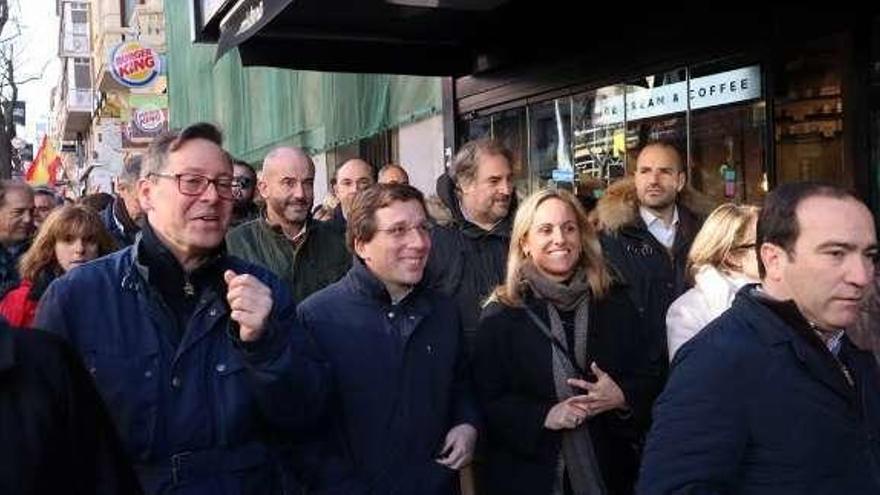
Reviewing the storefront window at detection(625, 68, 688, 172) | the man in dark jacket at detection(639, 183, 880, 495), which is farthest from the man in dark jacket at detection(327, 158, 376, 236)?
the man in dark jacket at detection(639, 183, 880, 495)

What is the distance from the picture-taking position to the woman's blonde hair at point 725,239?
3611 mm

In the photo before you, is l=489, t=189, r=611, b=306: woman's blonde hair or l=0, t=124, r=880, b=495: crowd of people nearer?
l=0, t=124, r=880, b=495: crowd of people

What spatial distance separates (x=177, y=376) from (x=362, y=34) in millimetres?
5593

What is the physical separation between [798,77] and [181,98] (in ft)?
55.1

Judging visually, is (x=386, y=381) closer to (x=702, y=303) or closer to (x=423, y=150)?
(x=702, y=303)

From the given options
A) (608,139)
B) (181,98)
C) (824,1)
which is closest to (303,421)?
(824,1)

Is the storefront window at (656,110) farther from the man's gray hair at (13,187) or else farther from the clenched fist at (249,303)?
the clenched fist at (249,303)

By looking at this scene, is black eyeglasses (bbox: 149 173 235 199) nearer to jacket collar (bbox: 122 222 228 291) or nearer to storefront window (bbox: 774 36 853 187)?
jacket collar (bbox: 122 222 228 291)

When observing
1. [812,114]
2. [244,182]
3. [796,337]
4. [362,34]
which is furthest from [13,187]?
[796,337]

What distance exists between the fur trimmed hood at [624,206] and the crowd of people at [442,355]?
44cm

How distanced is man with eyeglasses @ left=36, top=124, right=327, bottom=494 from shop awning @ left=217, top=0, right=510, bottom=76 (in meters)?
3.29

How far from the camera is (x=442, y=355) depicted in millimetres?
3277

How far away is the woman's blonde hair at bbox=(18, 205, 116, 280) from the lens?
495 centimetres

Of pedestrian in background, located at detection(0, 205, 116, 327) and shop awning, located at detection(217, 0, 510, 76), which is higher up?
shop awning, located at detection(217, 0, 510, 76)
